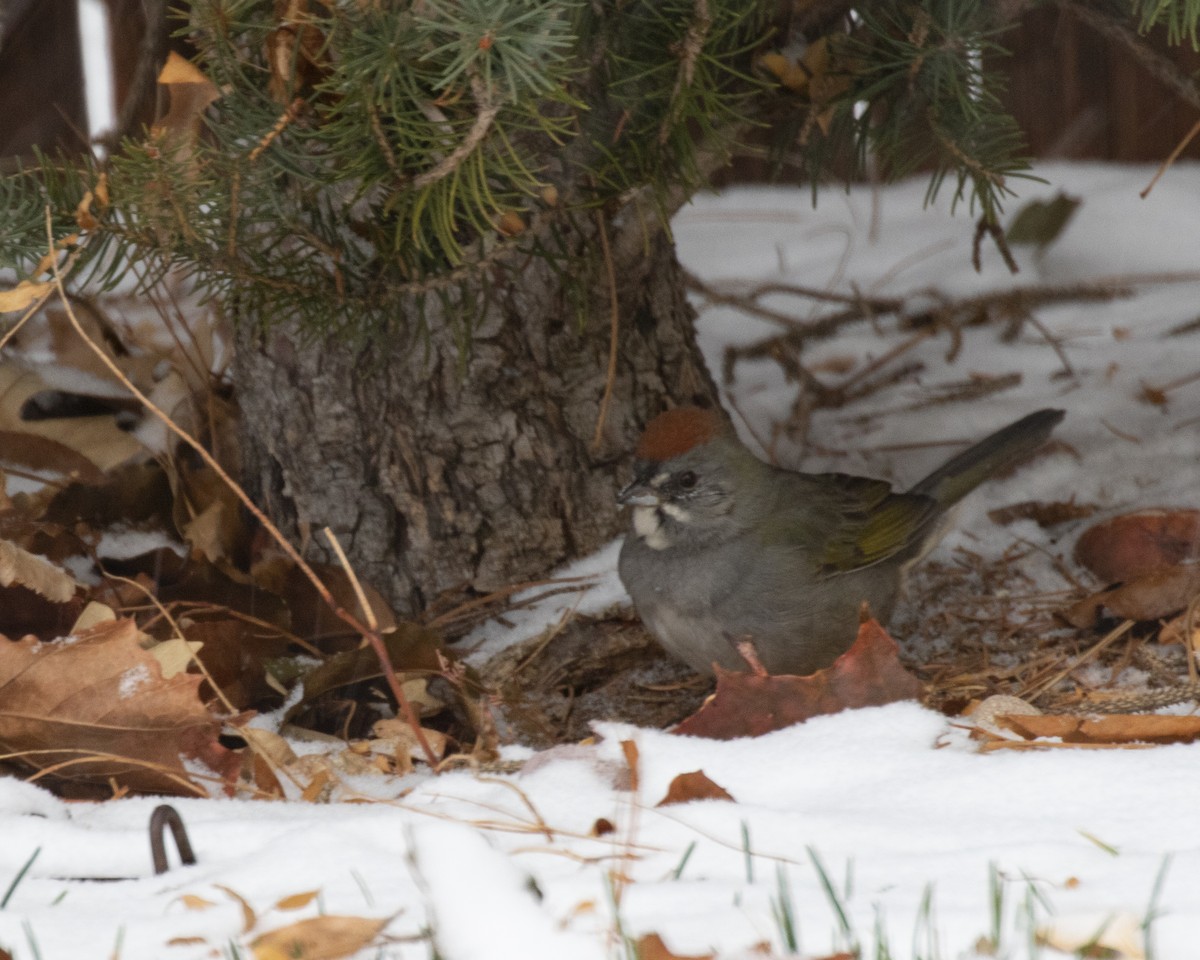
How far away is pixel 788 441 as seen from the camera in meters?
4.79

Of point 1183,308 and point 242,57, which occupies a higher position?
point 242,57

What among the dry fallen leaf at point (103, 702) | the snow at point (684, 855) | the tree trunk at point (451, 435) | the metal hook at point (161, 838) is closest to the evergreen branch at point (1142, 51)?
the tree trunk at point (451, 435)

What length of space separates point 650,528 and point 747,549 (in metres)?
0.27

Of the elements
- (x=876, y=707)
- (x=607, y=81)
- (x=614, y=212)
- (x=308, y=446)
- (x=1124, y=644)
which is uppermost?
(x=607, y=81)

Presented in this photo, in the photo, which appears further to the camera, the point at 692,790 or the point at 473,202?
the point at 473,202

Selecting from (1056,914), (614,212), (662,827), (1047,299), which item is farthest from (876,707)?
(1047,299)

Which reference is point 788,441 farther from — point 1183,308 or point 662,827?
point 662,827

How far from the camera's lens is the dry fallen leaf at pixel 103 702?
2639 mm

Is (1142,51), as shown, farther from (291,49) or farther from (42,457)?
(42,457)

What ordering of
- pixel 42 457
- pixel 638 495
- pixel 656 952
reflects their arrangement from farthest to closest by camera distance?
pixel 42 457 < pixel 638 495 < pixel 656 952

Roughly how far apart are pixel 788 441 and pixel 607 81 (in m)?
1.92

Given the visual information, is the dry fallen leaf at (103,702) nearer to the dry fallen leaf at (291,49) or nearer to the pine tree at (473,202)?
the pine tree at (473,202)

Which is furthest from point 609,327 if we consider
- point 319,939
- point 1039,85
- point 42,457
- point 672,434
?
point 1039,85

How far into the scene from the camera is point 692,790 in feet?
7.69
